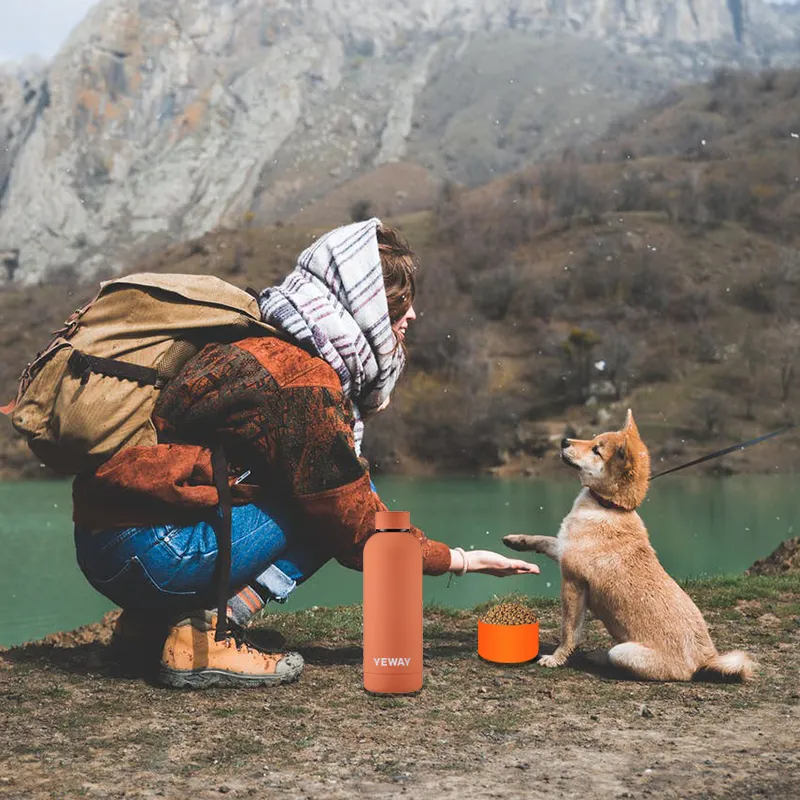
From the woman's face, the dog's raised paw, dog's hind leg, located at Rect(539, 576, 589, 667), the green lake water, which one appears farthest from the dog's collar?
the green lake water

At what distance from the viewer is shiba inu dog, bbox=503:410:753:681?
437cm

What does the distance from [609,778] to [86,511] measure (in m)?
2.18

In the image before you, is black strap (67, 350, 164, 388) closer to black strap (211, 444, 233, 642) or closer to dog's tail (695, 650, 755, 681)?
black strap (211, 444, 233, 642)

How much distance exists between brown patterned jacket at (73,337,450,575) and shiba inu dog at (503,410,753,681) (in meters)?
1.19

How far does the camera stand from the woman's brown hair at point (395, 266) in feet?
13.9

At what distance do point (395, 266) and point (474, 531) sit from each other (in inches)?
915

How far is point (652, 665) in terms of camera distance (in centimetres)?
436

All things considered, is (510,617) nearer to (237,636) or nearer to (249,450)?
(237,636)

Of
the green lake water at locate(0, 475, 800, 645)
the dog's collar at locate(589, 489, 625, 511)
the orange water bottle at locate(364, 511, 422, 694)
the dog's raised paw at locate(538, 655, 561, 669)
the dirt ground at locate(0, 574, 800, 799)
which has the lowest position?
the green lake water at locate(0, 475, 800, 645)

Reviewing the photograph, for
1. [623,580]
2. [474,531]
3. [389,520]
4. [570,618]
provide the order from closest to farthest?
[389,520], [623,580], [570,618], [474,531]

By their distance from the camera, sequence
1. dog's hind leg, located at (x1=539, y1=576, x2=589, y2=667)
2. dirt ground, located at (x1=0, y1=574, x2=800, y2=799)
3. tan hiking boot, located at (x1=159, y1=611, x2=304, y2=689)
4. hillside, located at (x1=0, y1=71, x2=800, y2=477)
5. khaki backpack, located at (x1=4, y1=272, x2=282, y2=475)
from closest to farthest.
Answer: dirt ground, located at (x1=0, y1=574, x2=800, y2=799) → khaki backpack, located at (x1=4, y1=272, x2=282, y2=475) → tan hiking boot, located at (x1=159, y1=611, x2=304, y2=689) → dog's hind leg, located at (x1=539, y1=576, x2=589, y2=667) → hillside, located at (x1=0, y1=71, x2=800, y2=477)

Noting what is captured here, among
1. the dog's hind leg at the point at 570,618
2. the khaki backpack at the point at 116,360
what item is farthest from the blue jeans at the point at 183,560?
the dog's hind leg at the point at 570,618

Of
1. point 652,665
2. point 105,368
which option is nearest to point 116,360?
point 105,368

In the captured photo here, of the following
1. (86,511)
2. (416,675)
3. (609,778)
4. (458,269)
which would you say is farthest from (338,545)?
(458,269)
